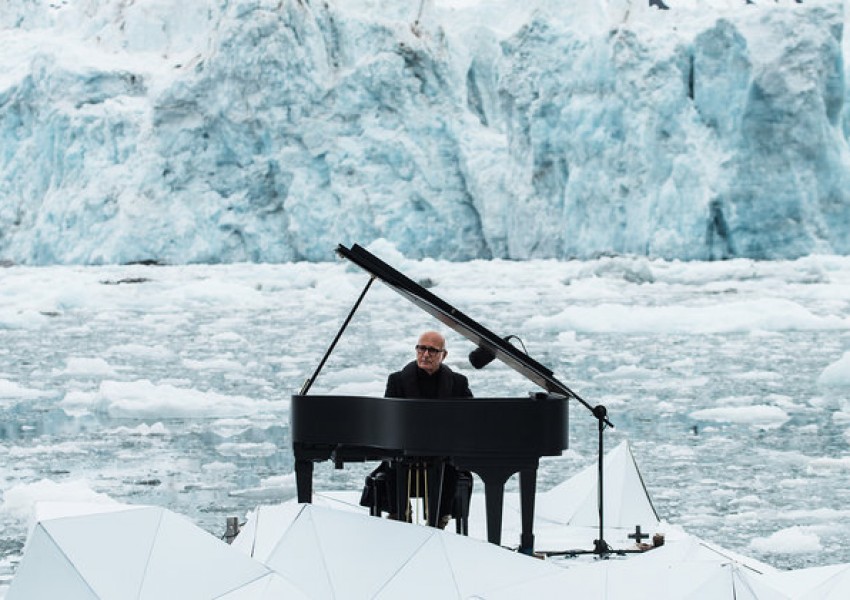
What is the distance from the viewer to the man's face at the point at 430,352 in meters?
4.58

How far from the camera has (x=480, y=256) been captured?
3928 centimetres

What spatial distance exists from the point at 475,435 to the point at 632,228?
28.7m

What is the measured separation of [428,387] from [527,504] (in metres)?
0.56

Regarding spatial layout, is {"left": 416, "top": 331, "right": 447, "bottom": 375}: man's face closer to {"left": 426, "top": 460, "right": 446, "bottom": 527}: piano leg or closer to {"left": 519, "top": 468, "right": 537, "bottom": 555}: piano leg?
{"left": 426, "top": 460, "right": 446, "bottom": 527}: piano leg

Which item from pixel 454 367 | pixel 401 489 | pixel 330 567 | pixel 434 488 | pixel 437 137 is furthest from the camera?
pixel 437 137

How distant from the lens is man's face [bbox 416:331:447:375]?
4.58m

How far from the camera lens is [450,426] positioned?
4340 millimetres

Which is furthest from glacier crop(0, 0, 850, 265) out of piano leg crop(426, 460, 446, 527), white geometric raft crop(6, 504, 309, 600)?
white geometric raft crop(6, 504, 309, 600)

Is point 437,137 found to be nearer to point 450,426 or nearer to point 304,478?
point 304,478

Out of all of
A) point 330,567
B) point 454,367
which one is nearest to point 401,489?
point 330,567

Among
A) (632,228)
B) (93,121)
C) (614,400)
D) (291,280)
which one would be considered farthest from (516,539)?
(93,121)

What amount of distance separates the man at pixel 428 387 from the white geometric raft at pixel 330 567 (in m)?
0.32

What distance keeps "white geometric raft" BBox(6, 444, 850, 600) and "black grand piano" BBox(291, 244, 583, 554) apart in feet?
0.83

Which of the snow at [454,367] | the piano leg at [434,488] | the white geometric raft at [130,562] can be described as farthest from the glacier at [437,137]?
the white geometric raft at [130,562]
